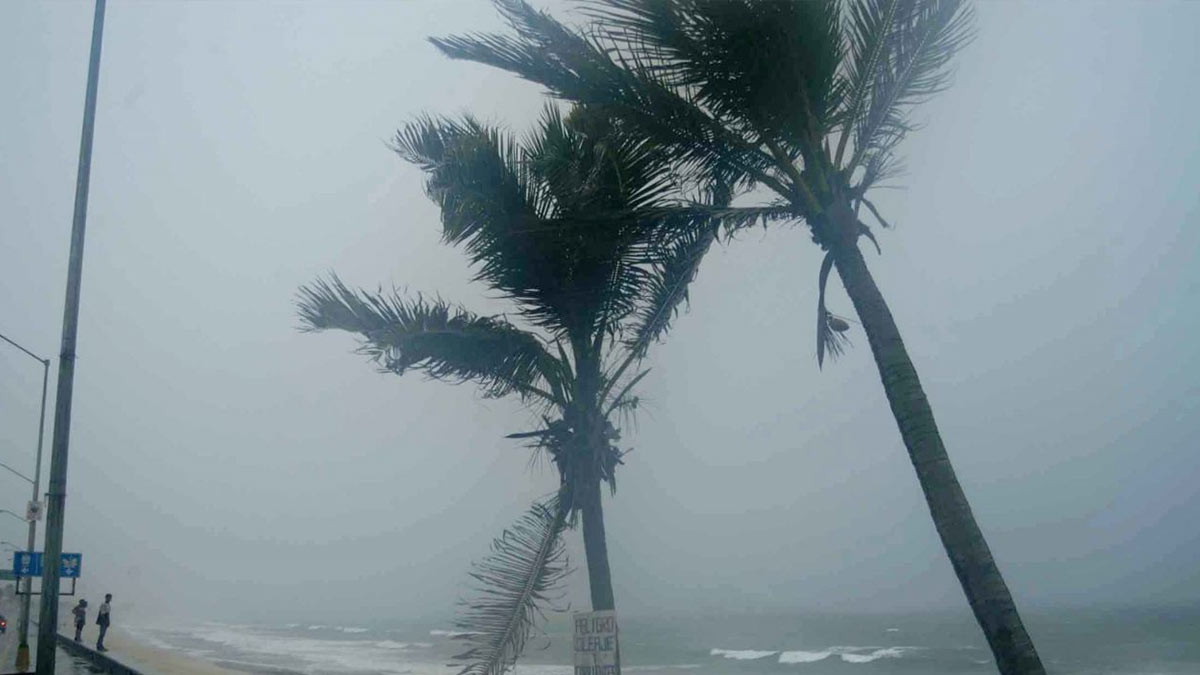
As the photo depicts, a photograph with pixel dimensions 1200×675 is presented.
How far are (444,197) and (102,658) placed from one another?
19.2 metres

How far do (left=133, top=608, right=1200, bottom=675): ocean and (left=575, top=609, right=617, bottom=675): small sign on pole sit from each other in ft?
58.0

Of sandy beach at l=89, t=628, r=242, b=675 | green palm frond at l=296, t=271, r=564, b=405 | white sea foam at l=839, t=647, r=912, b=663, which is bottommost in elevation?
sandy beach at l=89, t=628, r=242, b=675

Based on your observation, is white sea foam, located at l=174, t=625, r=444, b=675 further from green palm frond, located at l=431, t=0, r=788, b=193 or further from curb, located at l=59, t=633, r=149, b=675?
green palm frond, located at l=431, t=0, r=788, b=193

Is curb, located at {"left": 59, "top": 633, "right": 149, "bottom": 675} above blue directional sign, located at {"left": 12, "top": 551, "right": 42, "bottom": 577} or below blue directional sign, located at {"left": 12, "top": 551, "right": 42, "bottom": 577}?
below

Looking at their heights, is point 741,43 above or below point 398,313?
above

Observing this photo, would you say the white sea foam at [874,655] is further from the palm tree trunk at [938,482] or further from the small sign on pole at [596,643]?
the palm tree trunk at [938,482]

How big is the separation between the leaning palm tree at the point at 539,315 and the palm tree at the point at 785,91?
2.19 feet

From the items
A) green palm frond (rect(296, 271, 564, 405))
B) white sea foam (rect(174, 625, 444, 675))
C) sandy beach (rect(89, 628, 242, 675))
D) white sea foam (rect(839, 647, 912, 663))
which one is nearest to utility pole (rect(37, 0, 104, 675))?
green palm frond (rect(296, 271, 564, 405))

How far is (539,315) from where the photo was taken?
8.15m

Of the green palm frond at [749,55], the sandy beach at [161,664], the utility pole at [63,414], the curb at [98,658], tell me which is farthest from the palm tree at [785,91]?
the sandy beach at [161,664]

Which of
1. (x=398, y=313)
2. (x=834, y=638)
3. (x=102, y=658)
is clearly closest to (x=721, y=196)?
(x=398, y=313)

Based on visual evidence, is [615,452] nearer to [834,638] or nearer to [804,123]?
[804,123]

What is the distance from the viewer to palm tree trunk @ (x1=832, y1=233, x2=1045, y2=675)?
492cm

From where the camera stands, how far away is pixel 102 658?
22.6 metres
